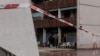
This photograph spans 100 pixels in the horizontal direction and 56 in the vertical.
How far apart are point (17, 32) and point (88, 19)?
31009 millimetres

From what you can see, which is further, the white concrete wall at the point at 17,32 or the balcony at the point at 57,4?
the balcony at the point at 57,4

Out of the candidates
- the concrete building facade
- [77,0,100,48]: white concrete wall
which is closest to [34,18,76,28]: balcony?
the concrete building facade

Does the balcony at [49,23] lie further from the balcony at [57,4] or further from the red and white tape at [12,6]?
the red and white tape at [12,6]

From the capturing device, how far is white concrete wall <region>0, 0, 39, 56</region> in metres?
6.61

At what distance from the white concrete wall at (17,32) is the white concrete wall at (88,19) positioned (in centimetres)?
2890

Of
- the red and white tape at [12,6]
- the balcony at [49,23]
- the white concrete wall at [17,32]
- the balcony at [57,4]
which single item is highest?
the red and white tape at [12,6]

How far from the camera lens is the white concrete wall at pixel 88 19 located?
3600 centimetres

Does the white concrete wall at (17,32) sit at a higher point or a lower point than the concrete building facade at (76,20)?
higher

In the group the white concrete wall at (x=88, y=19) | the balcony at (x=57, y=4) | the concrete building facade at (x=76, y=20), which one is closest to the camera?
the white concrete wall at (x=88, y=19)

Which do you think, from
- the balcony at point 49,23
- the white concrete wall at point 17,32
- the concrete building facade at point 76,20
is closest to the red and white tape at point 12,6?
the white concrete wall at point 17,32

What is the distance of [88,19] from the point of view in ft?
122

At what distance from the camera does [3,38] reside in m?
6.58

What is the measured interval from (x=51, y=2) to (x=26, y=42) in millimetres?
34989

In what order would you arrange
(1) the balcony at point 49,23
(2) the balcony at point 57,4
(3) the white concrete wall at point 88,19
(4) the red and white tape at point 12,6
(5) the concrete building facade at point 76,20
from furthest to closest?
(1) the balcony at point 49,23
(2) the balcony at point 57,4
(5) the concrete building facade at point 76,20
(3) the white concrete wall at point 88,19
(4) the red and white tape at point 12,6
